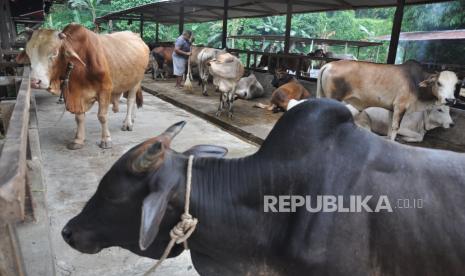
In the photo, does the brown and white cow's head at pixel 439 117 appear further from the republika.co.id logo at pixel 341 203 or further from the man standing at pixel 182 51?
the man standing at pixel 182 51

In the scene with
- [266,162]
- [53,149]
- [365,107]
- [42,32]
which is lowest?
[53,149]

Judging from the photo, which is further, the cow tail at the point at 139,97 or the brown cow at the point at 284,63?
the brown cow at the point at 284,63

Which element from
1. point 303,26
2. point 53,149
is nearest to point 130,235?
point 53,149

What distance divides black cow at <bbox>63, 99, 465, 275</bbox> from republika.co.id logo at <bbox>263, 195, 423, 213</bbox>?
0.01 meters

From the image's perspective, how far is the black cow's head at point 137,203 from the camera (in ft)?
4.15

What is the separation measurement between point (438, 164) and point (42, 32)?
150 inches

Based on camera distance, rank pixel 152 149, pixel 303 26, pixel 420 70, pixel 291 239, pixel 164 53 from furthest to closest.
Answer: pixel 303 26 → pixel 164 53 → pixel 420 70 → pixel 291 239 → pixel 152 149

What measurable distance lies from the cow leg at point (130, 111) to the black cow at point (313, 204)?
14.0 ft

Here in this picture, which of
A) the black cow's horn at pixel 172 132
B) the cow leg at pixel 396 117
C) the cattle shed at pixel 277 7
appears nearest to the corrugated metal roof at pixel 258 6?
the cattle shed at pixel 277 7

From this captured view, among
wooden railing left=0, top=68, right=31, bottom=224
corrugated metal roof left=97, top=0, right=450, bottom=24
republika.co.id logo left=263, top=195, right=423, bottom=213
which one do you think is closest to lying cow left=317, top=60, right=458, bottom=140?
corrugated metal roof left=97, top=0, right=450, bottom=24

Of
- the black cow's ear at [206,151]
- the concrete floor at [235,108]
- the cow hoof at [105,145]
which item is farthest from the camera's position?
the concrete floor at [235,108]

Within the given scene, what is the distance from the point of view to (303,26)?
85.1ft

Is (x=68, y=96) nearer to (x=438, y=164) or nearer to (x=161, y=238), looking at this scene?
(x=161, y=238)

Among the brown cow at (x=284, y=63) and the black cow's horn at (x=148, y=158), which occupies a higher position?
the black cow's horn at (x=148, y=158)
